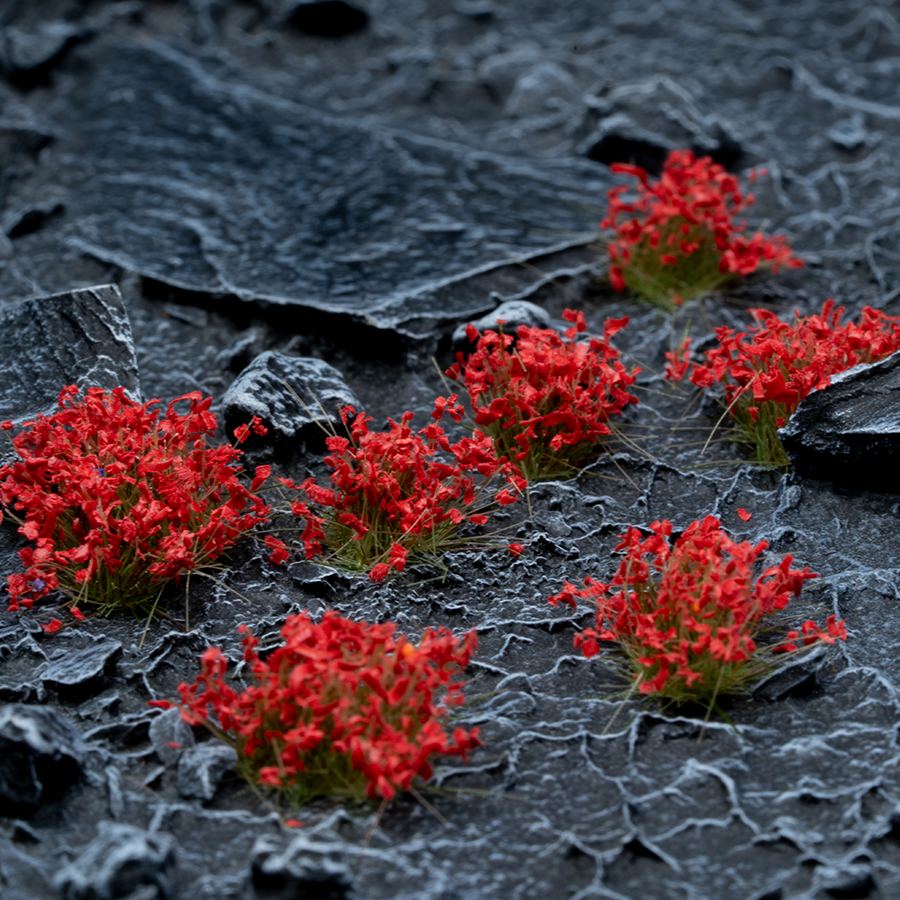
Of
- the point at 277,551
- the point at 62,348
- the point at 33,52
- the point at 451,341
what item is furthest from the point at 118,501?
the point at 33,52

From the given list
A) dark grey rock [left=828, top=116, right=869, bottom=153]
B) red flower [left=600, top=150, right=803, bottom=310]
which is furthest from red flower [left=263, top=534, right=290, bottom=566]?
dark grey rock [left=828, top=116, right=869, bottom=153]

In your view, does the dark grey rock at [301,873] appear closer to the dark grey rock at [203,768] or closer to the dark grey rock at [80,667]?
the dark grey rock at [203,768]

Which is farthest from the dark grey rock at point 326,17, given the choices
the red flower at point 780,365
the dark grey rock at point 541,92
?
the red flower at point 780,365

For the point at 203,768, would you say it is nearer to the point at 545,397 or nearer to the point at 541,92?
the point at 545,397

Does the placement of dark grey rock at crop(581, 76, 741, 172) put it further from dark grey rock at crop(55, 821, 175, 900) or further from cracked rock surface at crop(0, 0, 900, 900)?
dark grey rock at crop(55, 821, 175, 900)

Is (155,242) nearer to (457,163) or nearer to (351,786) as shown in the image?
(457,163)

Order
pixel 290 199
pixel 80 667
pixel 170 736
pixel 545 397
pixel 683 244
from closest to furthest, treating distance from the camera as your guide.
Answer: pixel 170 736, pixel 80 667, pixel 545 397, pixel 683 244, pixel 290 199

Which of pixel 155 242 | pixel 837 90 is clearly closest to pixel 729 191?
pixel 837 90
